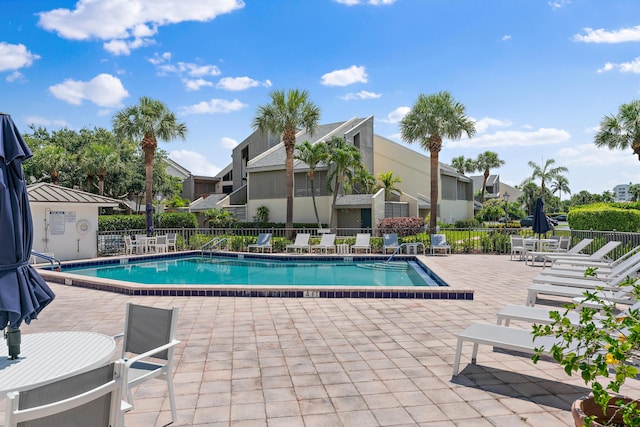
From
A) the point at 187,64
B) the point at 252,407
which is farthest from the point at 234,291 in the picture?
the point at 187,64

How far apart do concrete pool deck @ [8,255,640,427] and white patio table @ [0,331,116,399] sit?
66cm

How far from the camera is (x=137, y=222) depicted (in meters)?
23.6

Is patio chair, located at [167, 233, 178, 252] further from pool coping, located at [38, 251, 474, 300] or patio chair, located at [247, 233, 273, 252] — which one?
pool coping, located at [38, 251, 474, 300]

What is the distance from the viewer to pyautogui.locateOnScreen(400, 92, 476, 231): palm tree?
20562 mm

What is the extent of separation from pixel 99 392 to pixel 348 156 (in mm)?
22130

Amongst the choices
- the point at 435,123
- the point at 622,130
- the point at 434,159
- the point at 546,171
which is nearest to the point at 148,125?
the point at 435,123

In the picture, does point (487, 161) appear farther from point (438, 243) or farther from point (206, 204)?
point (438, 243)

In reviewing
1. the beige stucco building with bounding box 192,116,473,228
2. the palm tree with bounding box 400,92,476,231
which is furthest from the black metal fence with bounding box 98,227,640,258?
the beige stucco building with bounding box 192,116,473,228

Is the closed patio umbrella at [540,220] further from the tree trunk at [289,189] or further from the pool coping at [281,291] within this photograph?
the tree trunk at [289,189]

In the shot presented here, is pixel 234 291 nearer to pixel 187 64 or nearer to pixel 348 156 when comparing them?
pixel 187 64

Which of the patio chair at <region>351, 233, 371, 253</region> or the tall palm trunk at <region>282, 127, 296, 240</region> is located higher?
the tall palm trunk at <region>282, 127, 296, 240</region>

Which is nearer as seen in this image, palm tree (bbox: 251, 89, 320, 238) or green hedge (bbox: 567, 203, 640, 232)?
green hedge (bbox: 567, 203, 640, 232)

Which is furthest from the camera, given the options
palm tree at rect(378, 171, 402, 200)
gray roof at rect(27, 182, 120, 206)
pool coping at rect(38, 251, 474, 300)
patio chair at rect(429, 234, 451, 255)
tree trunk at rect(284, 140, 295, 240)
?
palm tree at rect(378, 171, 402, 200)

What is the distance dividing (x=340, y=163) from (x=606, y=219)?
13208 millimetres
